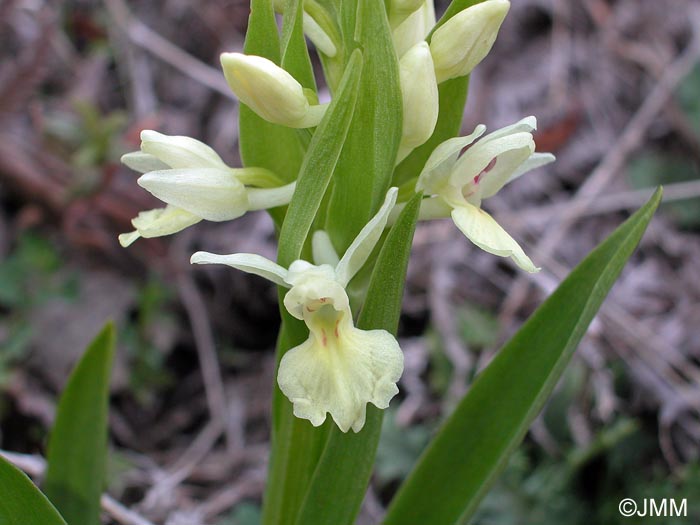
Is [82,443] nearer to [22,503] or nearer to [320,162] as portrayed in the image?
[22,503]

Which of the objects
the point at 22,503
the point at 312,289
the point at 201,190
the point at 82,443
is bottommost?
the point at 82,443

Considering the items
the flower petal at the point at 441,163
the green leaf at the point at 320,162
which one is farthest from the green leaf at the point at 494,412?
the green leaf at the point at 320,162

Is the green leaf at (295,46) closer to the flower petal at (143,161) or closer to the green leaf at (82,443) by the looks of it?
the flower petal at (143,161)

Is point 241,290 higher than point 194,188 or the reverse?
the reverse

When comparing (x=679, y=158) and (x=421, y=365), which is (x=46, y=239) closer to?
(x=421, y=365)

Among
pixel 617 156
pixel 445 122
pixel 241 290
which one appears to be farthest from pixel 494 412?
pixel 617 156

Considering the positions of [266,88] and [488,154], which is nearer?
[266,88]

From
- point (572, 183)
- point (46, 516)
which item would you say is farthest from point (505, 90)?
point (46, 516)
